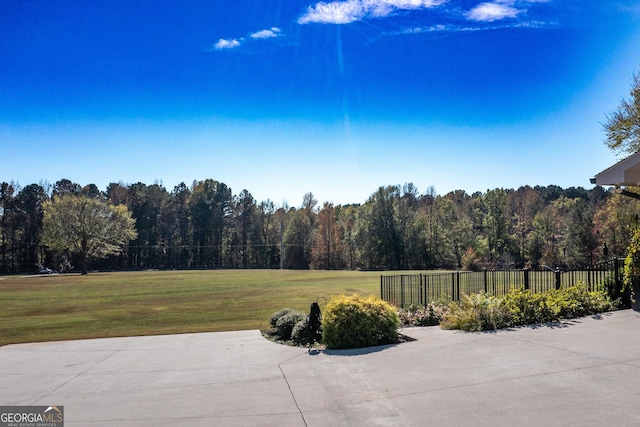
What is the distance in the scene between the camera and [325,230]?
74688 mm

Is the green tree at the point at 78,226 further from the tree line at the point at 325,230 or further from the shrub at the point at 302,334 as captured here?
the shrub at the point at 302,334

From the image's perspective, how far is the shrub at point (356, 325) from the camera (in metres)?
8.30

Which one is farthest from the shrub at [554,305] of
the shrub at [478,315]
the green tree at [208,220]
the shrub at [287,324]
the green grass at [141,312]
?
the green tree at [208,220]

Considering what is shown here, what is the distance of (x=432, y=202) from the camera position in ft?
238

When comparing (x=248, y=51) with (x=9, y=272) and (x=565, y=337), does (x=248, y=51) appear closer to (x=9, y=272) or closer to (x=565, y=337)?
(x=565, y=337)

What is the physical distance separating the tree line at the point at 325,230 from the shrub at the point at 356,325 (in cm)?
4048

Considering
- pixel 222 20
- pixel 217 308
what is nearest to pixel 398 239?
pixel 217 308

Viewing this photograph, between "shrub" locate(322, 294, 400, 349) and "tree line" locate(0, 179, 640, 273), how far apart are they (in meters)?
40.5

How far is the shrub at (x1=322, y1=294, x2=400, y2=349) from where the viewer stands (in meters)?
8.30

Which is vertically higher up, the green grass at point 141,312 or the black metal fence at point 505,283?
the black metal fence at point 505,283

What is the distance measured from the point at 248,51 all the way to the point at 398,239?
55.0 meters

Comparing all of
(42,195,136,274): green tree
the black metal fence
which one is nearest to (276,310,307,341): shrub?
the black metal fence

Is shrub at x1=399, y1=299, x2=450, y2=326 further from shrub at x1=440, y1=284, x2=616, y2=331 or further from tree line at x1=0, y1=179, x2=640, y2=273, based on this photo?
tree line at x1=0, y1=179, x2=640, y2=273

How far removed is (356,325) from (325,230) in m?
66.3
